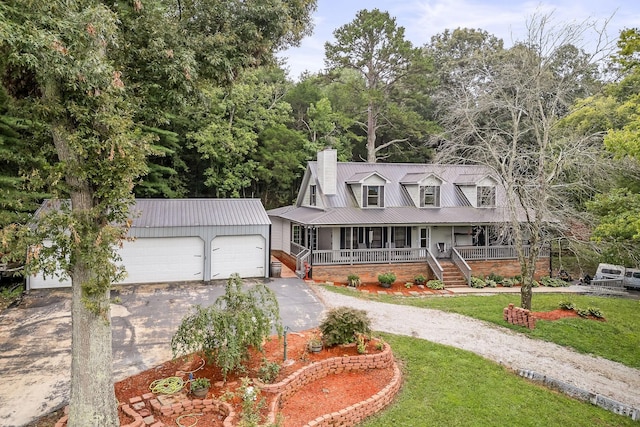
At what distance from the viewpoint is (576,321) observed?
42.8 feet

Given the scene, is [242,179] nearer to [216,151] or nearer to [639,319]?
[216,151]

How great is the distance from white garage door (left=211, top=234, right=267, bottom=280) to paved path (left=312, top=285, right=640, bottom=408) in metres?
4.53

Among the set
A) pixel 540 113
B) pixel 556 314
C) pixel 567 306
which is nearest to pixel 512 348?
pixel 556 314

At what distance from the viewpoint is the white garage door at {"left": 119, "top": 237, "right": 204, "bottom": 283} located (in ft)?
51.9

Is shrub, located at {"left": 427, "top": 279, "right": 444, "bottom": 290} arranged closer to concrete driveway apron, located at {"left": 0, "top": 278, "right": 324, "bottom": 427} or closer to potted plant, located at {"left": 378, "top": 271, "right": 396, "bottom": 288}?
potted plant, located at {"left": 378, "top": 271, "right": 396, "bottom": 288}

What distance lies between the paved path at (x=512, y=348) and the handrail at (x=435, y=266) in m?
5.41

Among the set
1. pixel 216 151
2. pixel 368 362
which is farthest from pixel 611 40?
pixel 216 151

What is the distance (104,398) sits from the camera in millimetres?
5922

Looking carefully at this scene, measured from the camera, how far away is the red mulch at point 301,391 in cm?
664

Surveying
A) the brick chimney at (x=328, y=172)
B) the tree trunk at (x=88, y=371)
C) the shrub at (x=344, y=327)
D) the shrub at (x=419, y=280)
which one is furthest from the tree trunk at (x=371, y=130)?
the tree trunk at (x=88, y=371)

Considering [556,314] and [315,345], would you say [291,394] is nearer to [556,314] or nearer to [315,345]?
[315,345]

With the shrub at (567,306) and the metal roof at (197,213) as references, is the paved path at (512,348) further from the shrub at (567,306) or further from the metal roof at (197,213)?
the metal roof at (197,213)

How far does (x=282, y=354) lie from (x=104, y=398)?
12.4 ft

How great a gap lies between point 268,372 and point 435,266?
14.0 m
